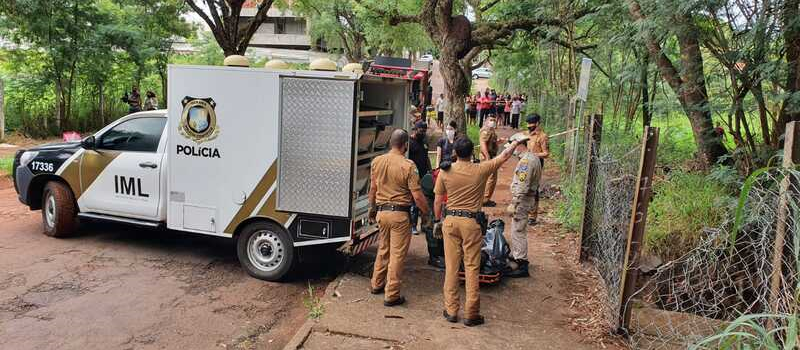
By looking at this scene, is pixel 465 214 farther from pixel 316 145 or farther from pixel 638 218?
pixel 316 145

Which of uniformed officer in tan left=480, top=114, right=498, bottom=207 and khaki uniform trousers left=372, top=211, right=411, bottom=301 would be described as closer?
khaki uniform trousers left=372, top=211, right=411, bottom=301

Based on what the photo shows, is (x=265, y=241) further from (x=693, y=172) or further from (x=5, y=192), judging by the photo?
(x=5, y=192)

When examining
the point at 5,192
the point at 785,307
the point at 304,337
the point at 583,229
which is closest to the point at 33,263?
the point at 304,337

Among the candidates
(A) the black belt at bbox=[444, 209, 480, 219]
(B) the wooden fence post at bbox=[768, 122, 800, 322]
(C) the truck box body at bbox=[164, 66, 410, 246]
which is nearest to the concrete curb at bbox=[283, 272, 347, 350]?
(C) the truck box body at bbox=[164, 66, 410, 246]

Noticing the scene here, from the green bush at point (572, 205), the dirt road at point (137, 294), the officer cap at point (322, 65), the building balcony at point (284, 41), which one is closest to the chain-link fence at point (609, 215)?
the green bush at point (572, 205)

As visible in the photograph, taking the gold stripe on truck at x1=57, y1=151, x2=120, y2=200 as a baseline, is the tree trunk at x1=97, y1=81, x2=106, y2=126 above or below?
above

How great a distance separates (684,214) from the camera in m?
7.14

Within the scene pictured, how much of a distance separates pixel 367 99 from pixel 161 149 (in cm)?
248

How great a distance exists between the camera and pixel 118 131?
7324 mm

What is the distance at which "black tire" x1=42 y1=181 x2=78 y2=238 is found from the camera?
24.5 feet

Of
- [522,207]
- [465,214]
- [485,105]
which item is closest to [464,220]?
[465,214]

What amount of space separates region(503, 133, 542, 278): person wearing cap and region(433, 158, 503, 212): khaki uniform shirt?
152 centimetres

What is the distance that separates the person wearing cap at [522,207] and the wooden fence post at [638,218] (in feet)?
5.70

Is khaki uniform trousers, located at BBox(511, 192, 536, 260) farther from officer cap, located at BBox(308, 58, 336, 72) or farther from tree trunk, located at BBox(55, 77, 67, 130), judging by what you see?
tree trunk, located at BBox(55, 77, 67, 130)
